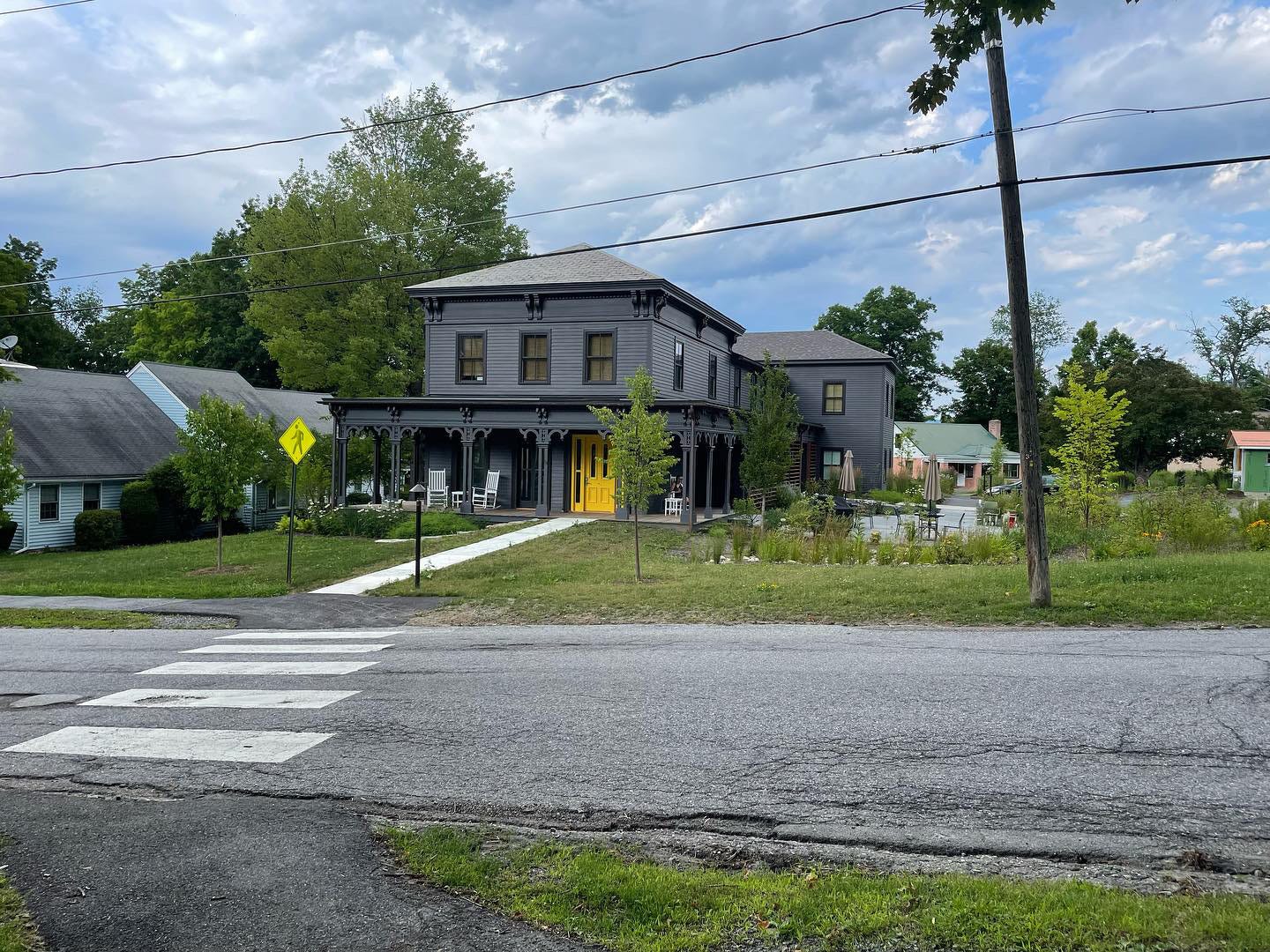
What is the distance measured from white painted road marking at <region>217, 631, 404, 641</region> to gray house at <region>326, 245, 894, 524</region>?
13510 millimetres

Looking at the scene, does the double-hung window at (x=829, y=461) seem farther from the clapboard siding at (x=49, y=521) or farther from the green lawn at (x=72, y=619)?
the green lawn at (x=72, y=619)

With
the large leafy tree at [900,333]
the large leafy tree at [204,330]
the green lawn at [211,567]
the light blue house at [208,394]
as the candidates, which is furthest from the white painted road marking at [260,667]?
the large leafy tree at [900,333]

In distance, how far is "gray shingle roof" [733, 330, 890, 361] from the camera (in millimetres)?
40750

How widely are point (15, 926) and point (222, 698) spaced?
14.1ft

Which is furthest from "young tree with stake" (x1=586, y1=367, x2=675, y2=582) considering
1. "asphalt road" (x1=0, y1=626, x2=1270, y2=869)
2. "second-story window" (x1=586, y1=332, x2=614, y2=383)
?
"second-story window" (x1=586, y1=332, x2=614, y2=383)

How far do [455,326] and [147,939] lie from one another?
84.9 feet

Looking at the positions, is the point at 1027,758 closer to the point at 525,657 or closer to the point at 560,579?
the point at 525,657

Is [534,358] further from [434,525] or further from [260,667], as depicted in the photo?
[260,667]

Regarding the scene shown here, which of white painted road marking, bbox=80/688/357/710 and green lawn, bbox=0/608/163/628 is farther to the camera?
green lawn, bbox=0/608/163/628

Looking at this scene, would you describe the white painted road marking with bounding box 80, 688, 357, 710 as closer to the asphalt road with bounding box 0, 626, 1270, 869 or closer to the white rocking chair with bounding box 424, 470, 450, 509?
the asphalt road with bounding box 0, 626, 1270, 869

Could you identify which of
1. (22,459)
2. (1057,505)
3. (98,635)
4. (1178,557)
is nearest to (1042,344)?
(1057,505)

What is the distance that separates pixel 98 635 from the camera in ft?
39.9

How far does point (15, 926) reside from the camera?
3986 millimetres

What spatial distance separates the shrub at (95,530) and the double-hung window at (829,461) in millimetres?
29073
